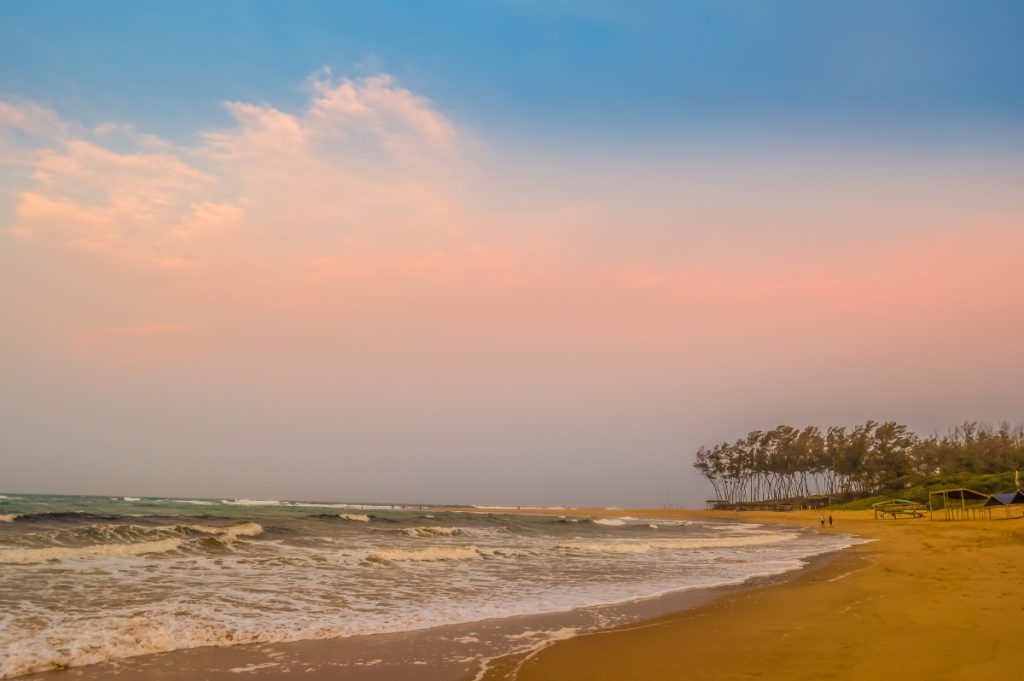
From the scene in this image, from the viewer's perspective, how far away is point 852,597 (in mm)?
12578

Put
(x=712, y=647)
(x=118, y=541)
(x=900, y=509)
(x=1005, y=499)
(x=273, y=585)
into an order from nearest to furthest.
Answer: (x=712, y=647)
(x=273, y=585)
(x=118, y=541)
(x=1005, y=499)
(x=900, y=509)

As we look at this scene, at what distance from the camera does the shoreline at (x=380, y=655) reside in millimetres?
7145

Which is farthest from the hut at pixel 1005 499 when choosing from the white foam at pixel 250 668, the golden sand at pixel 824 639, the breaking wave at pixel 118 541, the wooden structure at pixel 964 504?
the white foam at pixel 250 668

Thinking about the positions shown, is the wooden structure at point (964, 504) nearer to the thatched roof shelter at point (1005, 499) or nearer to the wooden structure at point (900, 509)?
the thatched roof shelter at point (1005, 499)

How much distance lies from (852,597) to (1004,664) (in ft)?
20.2

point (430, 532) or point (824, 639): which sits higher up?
point (824, 639)

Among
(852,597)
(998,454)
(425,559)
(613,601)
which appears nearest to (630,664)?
(613,601)

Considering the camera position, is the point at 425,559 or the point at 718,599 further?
the point at 425,559

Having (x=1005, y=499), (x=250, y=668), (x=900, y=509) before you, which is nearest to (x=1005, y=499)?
(x=1005, y=499)

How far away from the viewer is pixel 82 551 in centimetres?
1845

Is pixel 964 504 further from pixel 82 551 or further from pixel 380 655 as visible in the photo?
pixel 82 551

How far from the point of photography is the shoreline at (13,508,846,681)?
23.4 feet

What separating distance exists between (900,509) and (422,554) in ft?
176

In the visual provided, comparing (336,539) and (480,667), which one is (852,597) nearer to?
(480,667)
